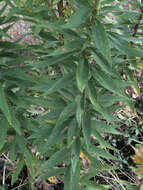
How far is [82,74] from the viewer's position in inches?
38.8

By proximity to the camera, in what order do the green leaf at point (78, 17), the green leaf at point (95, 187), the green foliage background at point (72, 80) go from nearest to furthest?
1. the green leaf at point (78, 17)
2. the green foliage background at point (72, 80)
3. the green leaf at point (95, 187)

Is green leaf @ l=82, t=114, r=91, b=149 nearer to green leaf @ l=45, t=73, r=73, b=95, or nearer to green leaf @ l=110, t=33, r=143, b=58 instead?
green leaf @ l=45, t=73, r=73, b=95

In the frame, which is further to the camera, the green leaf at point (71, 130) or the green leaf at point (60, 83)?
the green leaf at point (71, 130)

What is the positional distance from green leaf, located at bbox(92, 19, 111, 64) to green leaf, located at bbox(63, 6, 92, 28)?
6cm

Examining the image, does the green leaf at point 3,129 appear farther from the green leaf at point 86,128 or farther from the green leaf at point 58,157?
the green leaf at point 86,128

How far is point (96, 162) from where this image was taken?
129cm

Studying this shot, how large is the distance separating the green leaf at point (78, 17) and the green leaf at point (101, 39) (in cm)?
6

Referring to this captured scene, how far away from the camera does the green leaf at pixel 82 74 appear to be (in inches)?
37.1

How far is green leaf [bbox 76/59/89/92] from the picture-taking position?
0.94 m

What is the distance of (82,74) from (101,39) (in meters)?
0.16

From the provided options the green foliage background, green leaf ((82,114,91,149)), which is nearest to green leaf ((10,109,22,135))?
the green foliage background

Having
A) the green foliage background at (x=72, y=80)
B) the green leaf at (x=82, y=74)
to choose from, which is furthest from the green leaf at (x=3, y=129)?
the green leaf at (x=82, y=74)

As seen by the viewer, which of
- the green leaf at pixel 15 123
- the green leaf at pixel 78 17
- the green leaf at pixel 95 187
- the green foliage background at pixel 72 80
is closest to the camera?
the green leaf at pixel 78 17

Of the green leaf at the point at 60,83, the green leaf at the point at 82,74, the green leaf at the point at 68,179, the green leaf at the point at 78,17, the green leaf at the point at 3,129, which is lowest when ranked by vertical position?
the green leaf at the point at 68,179
